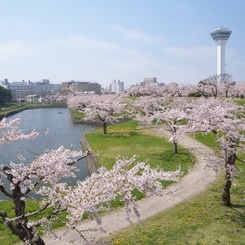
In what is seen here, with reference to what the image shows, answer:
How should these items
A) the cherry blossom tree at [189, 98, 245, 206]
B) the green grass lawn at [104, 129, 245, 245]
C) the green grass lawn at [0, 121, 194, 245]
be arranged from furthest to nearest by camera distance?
the green grass lawn at [0, 121, 194, 245] → the cherry blossom tree at [189, 98, 245, 206] → the green grass lawn at [104, 129, 245, 245]

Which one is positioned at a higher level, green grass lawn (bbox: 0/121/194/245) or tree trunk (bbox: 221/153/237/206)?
tree trunk (bbox: 221/153/237/206)

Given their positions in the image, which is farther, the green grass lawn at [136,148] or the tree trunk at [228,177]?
the green grass lawn at [136,148]

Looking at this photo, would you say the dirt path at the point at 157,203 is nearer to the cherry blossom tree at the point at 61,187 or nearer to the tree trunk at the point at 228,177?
the tree trunk at the point at 228,177

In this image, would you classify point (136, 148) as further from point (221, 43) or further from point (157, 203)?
point (221, 43)

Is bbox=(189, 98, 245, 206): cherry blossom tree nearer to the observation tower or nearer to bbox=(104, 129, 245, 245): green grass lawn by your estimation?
bbox=(104, 129, 245, 245): green grass lawn

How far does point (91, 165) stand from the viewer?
82.7 feet

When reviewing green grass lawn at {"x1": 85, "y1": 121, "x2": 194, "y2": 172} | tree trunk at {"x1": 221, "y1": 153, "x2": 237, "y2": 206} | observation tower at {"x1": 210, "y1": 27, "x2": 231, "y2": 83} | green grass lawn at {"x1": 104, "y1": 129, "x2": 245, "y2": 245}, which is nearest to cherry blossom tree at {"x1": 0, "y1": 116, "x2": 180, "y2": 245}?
green grass lawn at {"x1": 104, "y1": 129, "x2": 245, "y2": 245}

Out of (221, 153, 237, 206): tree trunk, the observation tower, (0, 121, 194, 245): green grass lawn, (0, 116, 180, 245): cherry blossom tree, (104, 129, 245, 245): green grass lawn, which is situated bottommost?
(104, 129, 245, 245): green grass lawn

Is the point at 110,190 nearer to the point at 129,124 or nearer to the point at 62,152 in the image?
the point at 62,152

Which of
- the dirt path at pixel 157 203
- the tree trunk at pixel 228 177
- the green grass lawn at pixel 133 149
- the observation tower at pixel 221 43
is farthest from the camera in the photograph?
the observation tower at pixel 221 43

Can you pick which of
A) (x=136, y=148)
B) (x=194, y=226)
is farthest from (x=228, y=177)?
(x=136, y=148)

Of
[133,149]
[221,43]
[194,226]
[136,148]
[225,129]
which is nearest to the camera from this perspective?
[194,226]

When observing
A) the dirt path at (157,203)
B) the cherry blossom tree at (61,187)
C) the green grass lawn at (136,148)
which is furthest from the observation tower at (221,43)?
the cherry blossom tree at (61,187)

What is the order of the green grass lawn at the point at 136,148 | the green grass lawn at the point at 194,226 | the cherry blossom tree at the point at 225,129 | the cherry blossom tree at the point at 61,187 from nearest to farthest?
1. the cherry blossom tree at the point at 61,187
2. the green grass lawn at the point at 194,226
3. the cherry blossom tree at the point at 225,129
4. the green grass lawn at the point at 136,148
